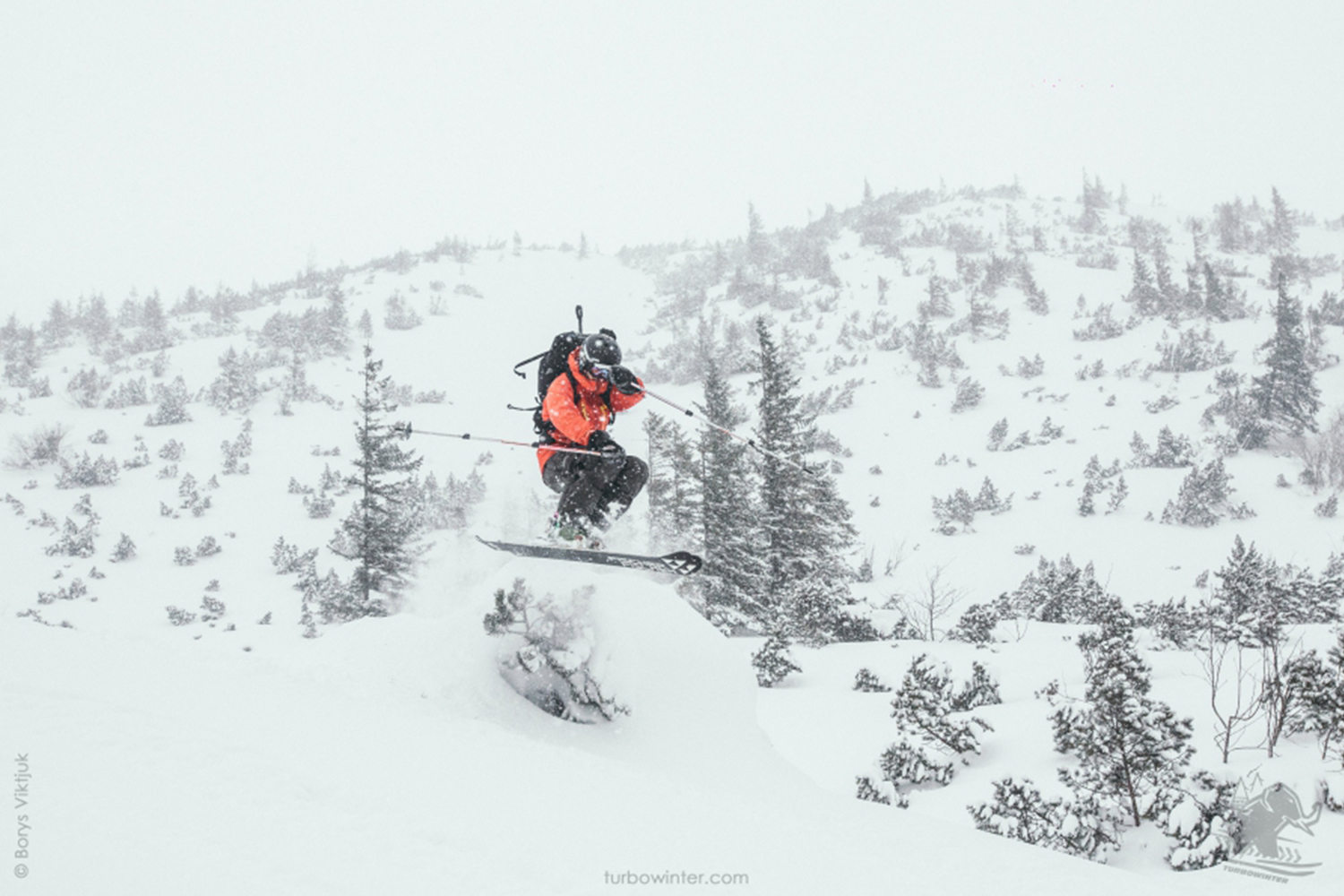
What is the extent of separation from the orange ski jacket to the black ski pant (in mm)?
271

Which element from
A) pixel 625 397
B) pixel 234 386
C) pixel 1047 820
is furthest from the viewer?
pixel 234 386

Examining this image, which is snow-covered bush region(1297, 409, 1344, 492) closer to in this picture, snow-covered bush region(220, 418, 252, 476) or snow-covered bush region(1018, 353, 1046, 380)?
snow-covered bush region(1018, 353, 1046, 380)

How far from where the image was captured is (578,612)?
8.75 metres

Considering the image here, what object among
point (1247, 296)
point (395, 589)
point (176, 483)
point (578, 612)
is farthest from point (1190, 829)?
point (1247, 296)

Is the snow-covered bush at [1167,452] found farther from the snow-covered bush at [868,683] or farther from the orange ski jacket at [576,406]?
the orange ski jacket at [576,406]

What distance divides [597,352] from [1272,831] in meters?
7.94

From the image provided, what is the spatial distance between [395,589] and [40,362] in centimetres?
3802

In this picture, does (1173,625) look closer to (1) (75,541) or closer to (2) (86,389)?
(1) (75,541)

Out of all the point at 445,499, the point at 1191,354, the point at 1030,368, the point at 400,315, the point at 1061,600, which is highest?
the point at 400,315

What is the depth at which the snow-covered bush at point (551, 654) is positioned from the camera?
8.19 meters

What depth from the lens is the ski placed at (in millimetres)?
7320

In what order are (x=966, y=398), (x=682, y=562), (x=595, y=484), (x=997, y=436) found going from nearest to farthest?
(x=682, y=562) → (x=595, y=484) → (x=997, y=436) → (x=966, y=398)

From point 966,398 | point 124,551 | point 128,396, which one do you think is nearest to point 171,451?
point 128,396

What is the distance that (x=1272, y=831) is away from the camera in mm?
5816
